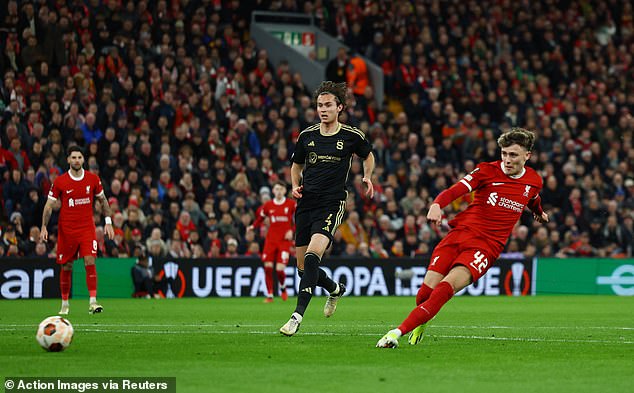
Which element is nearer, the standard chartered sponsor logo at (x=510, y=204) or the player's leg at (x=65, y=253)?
→ the standard chartered sponsor logo at (x=510, y=204)

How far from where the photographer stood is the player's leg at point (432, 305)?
1009cm

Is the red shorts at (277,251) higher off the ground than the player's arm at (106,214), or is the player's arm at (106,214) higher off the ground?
the player's arm at (106,214)

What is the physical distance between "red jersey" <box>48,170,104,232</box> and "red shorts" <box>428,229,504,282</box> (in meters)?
7.25

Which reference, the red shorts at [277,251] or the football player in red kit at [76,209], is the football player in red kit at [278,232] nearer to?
the red shorts at [277,251]

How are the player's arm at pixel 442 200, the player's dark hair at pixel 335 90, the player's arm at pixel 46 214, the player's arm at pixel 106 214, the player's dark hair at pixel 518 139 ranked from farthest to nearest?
the player's arm at pixel 106 214
the player's arm at pixel 46 214
the player's dark hair at pixel 335 90
the player's dark hair at pixel 518 139
the player's arm at pixel 442 200

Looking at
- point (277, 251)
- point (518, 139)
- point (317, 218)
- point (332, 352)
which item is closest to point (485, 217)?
point (518, 139)

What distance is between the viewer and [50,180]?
2219 centimetres

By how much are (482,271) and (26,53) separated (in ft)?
52.6

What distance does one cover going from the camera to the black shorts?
490 inches

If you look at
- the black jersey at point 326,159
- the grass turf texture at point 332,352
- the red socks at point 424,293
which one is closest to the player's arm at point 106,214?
the grass turf texture at point 332,352

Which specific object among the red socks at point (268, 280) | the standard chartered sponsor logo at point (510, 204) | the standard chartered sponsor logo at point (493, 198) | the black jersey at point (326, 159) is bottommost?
the red socks at point (268, 280)

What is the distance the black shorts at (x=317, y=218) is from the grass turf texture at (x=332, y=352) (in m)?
1.07

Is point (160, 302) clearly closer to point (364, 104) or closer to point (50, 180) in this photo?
point (50, 180)

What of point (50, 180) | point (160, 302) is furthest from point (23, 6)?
point (160, 302)
